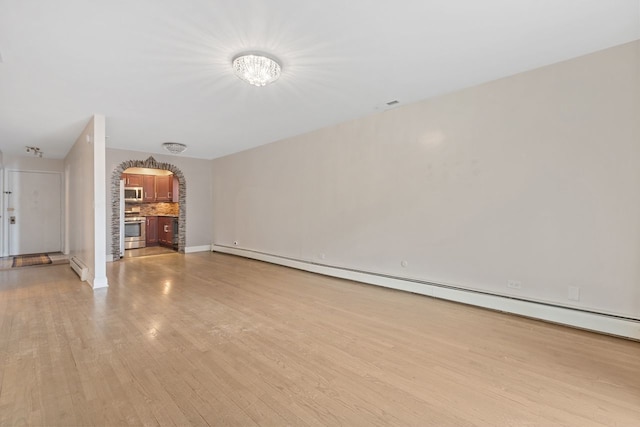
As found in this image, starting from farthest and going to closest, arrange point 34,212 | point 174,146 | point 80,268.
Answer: point 34,212
point 174,146
point 80,268

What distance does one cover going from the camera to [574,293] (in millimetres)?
2932

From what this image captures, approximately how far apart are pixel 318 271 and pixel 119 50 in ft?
13.3

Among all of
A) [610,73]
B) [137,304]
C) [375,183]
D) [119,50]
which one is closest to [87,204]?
[137,304]

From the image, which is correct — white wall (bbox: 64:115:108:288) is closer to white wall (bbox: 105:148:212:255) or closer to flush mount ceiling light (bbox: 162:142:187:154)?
flush mount ceiling light (bbox: 162:142:187:154)

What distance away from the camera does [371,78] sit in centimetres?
331

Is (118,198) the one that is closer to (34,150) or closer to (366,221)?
(34,150)

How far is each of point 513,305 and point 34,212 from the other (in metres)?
10.2

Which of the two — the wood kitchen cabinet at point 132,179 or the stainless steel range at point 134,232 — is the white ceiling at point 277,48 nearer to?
the wood kitchen cabinet at point 132,179

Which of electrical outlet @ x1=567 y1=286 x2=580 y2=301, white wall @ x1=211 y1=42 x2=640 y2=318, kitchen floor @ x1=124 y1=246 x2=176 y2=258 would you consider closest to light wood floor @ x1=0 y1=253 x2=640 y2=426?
electrical outlet @ x1=567 y1=286 x2=580 y2=301

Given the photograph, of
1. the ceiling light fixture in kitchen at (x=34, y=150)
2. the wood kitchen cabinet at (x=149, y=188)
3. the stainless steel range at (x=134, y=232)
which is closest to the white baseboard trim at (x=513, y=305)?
the stainless steel range at (x=134, y=232)

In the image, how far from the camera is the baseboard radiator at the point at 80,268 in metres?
4.84

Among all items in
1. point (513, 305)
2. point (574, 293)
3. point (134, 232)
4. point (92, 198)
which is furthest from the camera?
point (134, 232)

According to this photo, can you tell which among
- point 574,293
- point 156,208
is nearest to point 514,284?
point 574,293

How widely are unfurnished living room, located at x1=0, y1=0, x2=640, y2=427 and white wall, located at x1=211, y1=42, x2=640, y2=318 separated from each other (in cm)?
2
